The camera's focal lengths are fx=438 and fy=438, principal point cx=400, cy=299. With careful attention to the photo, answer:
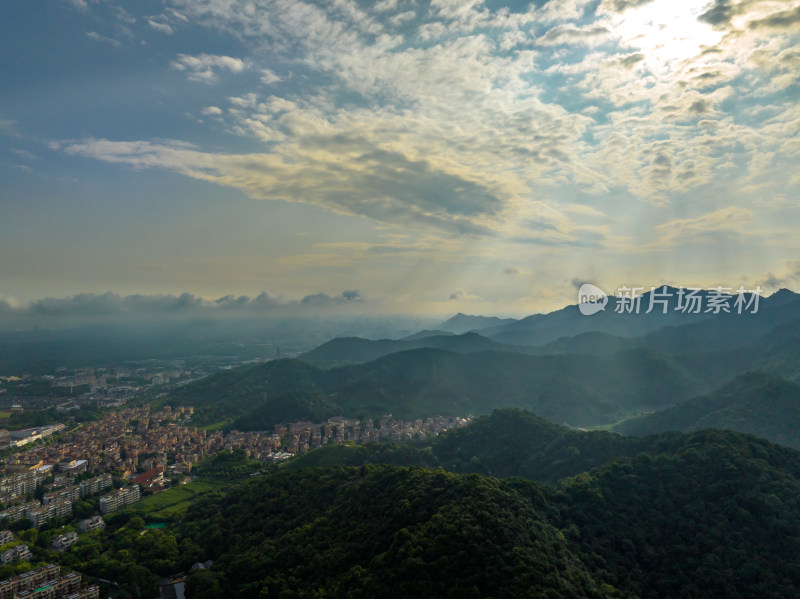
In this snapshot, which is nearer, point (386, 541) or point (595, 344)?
point (386, 541)

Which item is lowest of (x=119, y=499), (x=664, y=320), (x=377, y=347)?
(x=119, y=499)

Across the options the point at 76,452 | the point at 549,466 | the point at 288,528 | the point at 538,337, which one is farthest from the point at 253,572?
the point at 538,337

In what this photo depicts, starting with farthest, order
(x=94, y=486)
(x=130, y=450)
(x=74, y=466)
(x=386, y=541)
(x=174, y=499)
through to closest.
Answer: (x=130, y=450), (x=74, y=466), (x=94, y=486), (x=174, y=499), (x=386, y=541)

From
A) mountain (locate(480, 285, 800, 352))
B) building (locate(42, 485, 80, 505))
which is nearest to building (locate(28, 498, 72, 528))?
building (locate(42, 485, 80, 505))

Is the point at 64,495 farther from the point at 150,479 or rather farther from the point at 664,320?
the point at 664,320

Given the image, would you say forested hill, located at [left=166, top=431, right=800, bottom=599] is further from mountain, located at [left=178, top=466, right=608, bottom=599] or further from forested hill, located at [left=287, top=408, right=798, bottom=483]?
forested hill, located at [left=287, top=408, right=798, bottom=483]

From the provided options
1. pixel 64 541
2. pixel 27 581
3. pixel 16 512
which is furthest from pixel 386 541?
pixel 16 512
